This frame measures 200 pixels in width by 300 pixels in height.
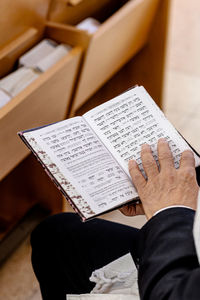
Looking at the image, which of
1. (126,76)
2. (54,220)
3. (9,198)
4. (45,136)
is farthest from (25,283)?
(126,76)

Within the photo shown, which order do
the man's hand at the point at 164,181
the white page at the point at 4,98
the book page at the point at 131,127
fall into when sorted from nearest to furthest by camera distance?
1. the man's hand at the point at 164,181
2. the book page at the point at 131,127
3. the white page at the point at 4,98

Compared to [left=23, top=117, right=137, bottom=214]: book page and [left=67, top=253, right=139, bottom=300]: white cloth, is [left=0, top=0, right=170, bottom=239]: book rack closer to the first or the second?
[left=23, top=117, right=137, bottom=214]: book page

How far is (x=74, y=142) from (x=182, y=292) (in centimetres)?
38

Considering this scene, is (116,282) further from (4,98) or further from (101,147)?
(4,98)

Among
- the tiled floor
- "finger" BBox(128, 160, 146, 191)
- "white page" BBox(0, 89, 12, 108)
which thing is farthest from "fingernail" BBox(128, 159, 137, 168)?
the tiled floor

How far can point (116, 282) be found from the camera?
98 centimetres

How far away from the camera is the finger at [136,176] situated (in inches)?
35.4

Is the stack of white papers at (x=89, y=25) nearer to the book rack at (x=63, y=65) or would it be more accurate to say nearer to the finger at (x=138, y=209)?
the book rack at (x=63, y=65)

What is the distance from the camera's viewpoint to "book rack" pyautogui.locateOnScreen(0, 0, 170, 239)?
131cm

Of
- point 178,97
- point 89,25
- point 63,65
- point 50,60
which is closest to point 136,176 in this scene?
point 63,65

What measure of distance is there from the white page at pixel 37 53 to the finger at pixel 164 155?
0.64 metres

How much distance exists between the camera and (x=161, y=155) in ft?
3.03

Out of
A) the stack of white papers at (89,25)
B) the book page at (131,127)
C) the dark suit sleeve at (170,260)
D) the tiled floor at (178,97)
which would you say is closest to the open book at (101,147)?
the book page at (131,127)

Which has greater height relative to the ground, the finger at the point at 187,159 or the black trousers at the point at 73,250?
the finger at the point at 187,159
